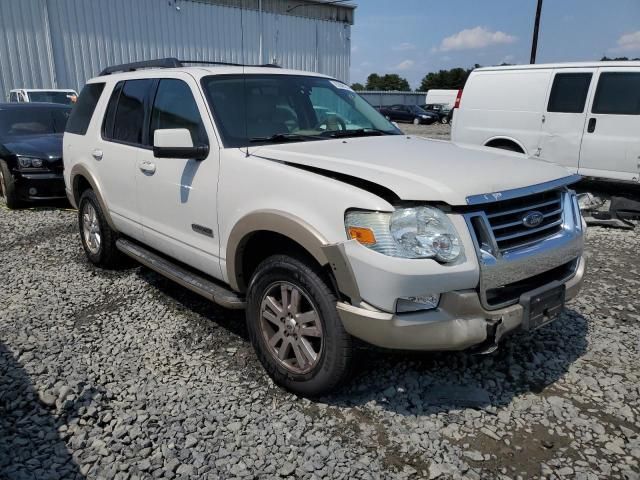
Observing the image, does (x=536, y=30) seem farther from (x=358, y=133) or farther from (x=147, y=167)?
(x=147, y=167)

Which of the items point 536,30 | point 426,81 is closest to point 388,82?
point 426,81

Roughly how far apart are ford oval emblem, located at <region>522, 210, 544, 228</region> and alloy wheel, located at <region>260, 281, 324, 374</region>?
121 cm

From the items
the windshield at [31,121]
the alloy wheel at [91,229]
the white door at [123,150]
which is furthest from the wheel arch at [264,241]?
the windshield at [31,121]

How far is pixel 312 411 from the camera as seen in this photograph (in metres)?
2.83

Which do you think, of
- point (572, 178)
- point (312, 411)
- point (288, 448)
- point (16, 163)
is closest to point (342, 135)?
point (572, 178)

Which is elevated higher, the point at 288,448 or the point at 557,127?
the point at 557,127

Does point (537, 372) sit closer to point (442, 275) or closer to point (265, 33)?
point (442, 275)

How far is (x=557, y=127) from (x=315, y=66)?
20.6 metres

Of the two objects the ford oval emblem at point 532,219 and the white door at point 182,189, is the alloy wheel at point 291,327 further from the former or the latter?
the ford oval emblem at point 532,219

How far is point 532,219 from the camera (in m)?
2.72

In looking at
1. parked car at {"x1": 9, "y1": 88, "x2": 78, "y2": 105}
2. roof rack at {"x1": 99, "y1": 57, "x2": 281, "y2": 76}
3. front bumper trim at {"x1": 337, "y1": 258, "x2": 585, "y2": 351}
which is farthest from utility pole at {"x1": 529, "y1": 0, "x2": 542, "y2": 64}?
front bumper trim at {"x1": 337, "y1": 258, "x2": 585, "y2": 351}

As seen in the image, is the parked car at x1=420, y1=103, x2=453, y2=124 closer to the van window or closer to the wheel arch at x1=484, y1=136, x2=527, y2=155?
the wheel arch at x1=484, y1=136, x2=527, y2=155

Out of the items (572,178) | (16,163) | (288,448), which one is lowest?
(288,448)

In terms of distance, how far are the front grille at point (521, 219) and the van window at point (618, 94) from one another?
5516mm
